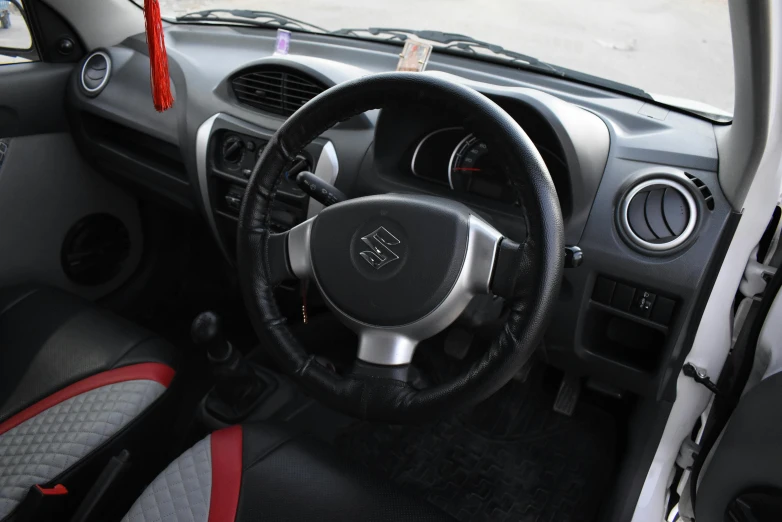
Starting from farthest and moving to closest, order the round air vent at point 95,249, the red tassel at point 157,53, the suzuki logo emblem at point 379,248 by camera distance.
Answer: the round air vent at point 95,249, the red tassel at point 157,53, the suzuki logo emblem at point 379,248

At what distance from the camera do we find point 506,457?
1699 mm

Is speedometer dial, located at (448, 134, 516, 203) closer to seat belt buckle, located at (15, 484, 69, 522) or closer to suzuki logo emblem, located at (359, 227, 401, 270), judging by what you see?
suzuki logo emblem, located at (359, 227, 401, 270)

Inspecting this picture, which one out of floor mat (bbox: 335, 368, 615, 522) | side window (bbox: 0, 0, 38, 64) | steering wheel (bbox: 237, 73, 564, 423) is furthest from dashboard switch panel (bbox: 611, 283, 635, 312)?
side window (bbox: 0, 0, 38, 64)

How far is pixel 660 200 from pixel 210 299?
1582mm

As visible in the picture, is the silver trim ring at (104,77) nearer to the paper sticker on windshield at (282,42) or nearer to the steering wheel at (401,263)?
the paper sticker on windshield at (282,42)

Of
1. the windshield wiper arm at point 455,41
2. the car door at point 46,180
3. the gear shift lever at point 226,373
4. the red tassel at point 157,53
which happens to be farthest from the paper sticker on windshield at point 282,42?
the gear shift lever at point 226,373

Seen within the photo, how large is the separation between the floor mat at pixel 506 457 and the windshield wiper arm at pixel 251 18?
1219 millimetres

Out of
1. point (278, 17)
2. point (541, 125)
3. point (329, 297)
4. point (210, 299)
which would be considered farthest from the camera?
point (210, 299)

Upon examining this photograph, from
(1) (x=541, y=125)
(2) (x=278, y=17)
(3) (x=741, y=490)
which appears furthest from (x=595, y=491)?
(2) (x=278, y=17)

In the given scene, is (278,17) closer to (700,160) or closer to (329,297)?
(329,297)

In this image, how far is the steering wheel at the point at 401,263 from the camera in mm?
915

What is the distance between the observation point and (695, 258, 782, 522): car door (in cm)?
98

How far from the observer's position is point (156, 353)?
151cm

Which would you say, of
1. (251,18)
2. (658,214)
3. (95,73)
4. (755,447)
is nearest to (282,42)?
(251,18)
